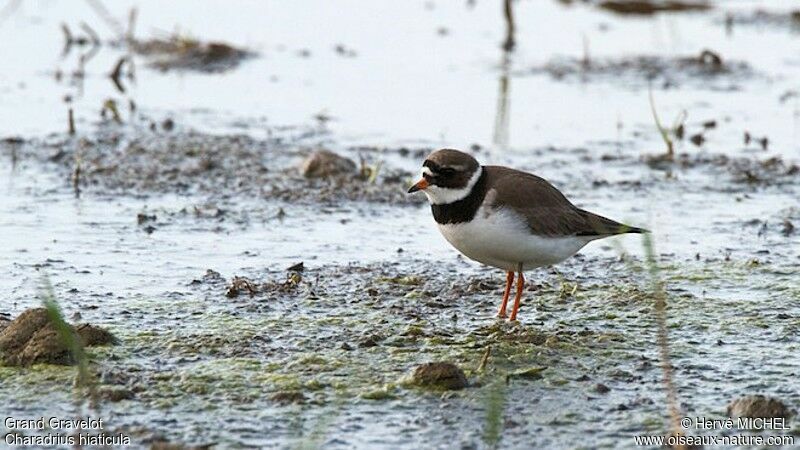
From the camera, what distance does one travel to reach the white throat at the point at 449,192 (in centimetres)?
654

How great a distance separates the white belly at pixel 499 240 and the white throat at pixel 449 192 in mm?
108

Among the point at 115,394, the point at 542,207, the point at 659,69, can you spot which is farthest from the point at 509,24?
the point at 115,394

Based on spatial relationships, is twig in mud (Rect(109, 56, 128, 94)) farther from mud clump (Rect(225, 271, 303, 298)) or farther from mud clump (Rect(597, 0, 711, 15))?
mud clump (Rect(597, 0, 711, 15))

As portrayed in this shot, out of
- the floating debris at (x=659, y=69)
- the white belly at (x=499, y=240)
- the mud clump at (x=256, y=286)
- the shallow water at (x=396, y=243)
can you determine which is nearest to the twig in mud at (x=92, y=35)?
the shallow water at (x=396, y=243)

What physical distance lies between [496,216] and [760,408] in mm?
1668

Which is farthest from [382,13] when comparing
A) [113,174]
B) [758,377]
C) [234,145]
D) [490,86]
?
[758,377]

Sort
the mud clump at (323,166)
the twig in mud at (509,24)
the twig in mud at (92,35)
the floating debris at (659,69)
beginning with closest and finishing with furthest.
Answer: the mud clump at (323,166), the floating debris at (659,69), the twig in mud at (92,35), the twig in mud at (509,24)

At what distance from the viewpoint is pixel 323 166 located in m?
9.12

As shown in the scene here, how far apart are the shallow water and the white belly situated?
31 centimetres

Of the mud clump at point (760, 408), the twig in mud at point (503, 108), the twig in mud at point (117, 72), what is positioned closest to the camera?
the mud clump at point (760, 408)

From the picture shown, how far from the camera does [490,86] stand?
1187 centimetres

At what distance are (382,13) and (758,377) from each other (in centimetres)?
899

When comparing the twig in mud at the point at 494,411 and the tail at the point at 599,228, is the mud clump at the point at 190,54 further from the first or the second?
the twig in mud at the point at 494,411

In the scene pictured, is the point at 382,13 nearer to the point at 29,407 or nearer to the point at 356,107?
the point at 356,107
